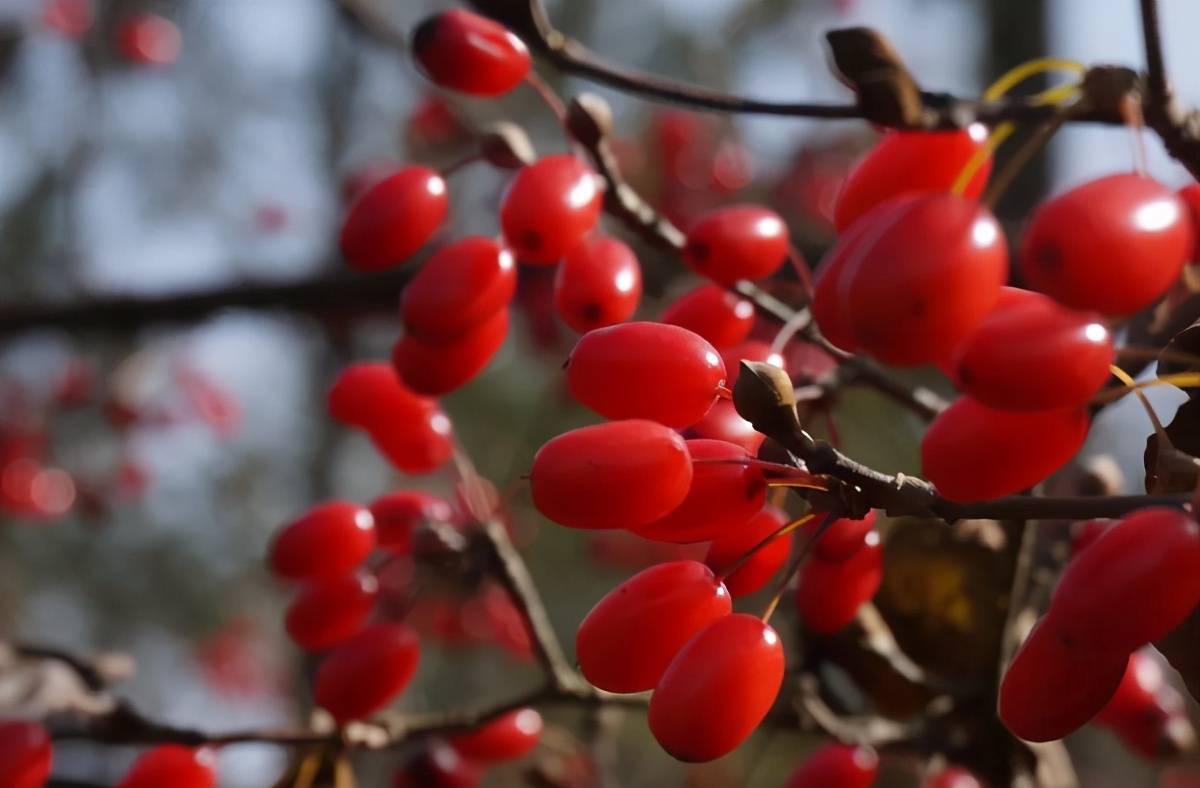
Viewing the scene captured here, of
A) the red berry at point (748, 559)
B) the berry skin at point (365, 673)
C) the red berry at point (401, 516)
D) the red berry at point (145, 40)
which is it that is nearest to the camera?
the red berry at point (748, 559)

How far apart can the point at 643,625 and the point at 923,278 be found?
335 mm

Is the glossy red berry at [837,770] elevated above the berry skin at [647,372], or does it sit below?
below

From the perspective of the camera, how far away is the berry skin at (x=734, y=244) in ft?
3.49

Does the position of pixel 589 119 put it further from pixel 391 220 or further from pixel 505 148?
pixel 391 220

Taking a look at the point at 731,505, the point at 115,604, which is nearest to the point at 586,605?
the point at 115,604

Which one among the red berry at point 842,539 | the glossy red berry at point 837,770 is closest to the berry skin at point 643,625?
the red berry at point 842,539

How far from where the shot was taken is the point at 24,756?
44.4 inches

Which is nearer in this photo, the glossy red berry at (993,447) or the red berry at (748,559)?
the glossy red berry at (993,447)

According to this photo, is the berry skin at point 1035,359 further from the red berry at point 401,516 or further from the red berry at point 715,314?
the red berry at point 401,516

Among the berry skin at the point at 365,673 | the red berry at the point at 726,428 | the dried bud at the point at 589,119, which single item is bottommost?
the berry skin at the point at 365,673

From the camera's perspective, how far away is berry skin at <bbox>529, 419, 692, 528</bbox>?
0.72 metres

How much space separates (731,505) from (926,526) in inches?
26.3

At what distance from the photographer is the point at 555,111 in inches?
48.7

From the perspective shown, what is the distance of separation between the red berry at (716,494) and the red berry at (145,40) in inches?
230
